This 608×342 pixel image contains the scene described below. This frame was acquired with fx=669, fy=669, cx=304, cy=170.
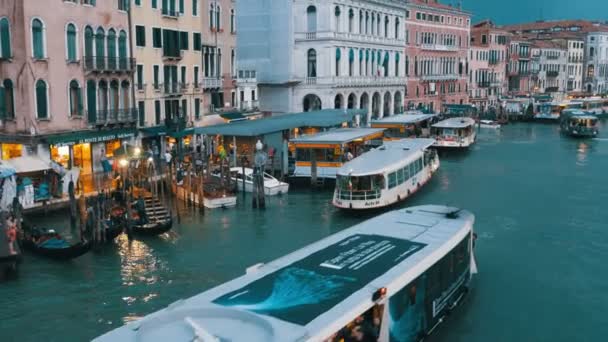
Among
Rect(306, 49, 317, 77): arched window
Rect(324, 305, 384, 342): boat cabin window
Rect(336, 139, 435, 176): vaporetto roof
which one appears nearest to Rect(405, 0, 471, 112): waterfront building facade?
Rect(306, 49, 317, 77): arched window

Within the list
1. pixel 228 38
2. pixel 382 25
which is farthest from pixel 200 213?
pixel 382 25

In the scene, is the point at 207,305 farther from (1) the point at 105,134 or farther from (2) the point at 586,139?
(2) the point at 586,139

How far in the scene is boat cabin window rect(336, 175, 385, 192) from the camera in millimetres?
19188

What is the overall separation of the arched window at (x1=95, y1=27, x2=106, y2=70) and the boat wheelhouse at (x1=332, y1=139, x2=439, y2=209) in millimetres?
9042

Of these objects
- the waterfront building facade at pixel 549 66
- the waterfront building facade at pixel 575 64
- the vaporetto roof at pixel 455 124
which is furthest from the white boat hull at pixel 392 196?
the waterfront building facade at pixel 575 64

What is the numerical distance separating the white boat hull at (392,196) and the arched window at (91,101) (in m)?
8.95

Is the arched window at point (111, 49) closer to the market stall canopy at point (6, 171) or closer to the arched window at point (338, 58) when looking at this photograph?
the market stall canopy at point (6, 171)

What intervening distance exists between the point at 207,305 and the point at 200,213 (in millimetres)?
11875

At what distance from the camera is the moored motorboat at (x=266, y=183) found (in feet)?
73.9

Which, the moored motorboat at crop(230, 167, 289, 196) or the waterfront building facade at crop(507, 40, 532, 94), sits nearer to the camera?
the moored motorboat at crop(230, 167, 289, 196)

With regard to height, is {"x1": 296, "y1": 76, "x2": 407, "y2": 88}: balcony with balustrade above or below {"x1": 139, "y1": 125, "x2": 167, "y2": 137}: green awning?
above

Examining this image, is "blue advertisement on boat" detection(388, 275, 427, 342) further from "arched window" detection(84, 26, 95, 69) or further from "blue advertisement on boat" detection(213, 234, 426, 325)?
"arched window" detection(84, 26, 95, 69)

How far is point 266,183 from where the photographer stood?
895 inches

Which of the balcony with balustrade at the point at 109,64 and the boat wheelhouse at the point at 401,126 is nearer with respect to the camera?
the balcony with balustrade at the point at 109,64
